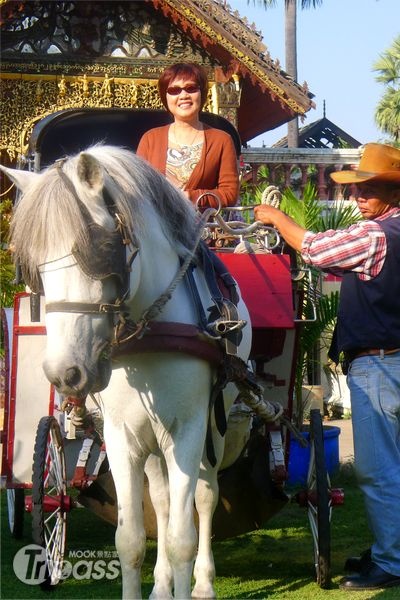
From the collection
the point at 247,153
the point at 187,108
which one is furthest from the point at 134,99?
the point at 187,108

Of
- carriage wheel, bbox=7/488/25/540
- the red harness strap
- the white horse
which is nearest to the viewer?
the white horse

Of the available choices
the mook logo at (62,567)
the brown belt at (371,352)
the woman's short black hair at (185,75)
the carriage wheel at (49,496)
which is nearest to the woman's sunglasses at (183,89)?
the woman's short black hair at (185,75)

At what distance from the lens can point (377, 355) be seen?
4.96m

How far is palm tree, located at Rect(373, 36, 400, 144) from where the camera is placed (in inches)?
883

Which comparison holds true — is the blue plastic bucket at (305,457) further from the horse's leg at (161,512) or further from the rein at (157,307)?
the rein at (157,307)

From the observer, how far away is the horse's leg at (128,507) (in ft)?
12.6

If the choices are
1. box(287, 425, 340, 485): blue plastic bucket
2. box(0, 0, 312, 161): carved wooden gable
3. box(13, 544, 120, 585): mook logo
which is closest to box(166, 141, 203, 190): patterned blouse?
box(13, 544, 120, 585): mook logo

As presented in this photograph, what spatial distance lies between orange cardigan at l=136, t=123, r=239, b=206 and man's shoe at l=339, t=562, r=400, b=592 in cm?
204

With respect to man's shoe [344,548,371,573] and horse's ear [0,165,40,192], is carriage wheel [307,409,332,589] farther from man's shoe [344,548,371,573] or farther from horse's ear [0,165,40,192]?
horse's ear [0,165,40,192]

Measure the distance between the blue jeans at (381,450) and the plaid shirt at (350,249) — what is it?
504mm

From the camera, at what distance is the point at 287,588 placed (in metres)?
5.04

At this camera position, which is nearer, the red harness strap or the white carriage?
the red harness strap

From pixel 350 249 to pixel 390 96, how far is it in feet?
64.2

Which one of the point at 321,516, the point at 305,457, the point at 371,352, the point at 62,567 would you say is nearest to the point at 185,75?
the point at 371,352
